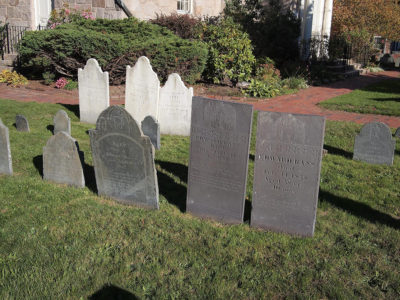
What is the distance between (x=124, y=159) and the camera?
5.14m

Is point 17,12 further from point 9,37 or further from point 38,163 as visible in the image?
point 38,163

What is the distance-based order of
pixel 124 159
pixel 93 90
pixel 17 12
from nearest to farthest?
1. pixel 124 159
2. pixel 93 90
3. pixel 17 12

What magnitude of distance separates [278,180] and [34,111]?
24.6 ft

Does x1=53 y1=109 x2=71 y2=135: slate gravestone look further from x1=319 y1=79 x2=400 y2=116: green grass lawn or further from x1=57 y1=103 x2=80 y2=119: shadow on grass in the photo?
x1=319 y1=79 x2=400 y2=116: green grass lawn

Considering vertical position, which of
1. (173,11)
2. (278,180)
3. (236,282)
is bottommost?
(236,282)

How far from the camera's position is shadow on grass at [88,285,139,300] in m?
3.55

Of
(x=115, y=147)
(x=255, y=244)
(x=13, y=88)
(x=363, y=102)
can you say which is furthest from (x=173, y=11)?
(x=255, y=244)

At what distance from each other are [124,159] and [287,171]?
1928 millimetres

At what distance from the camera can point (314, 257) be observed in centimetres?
421

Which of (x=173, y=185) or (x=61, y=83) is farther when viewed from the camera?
(x=61, y=83)

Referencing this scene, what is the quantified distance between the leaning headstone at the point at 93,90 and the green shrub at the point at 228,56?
5.76 metres

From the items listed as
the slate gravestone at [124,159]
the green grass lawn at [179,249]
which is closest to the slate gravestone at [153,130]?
the green grass lawn at [179,249]

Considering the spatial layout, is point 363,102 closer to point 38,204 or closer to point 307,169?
point 307,169

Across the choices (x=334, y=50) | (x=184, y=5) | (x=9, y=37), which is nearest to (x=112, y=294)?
(x=9, y=37)
